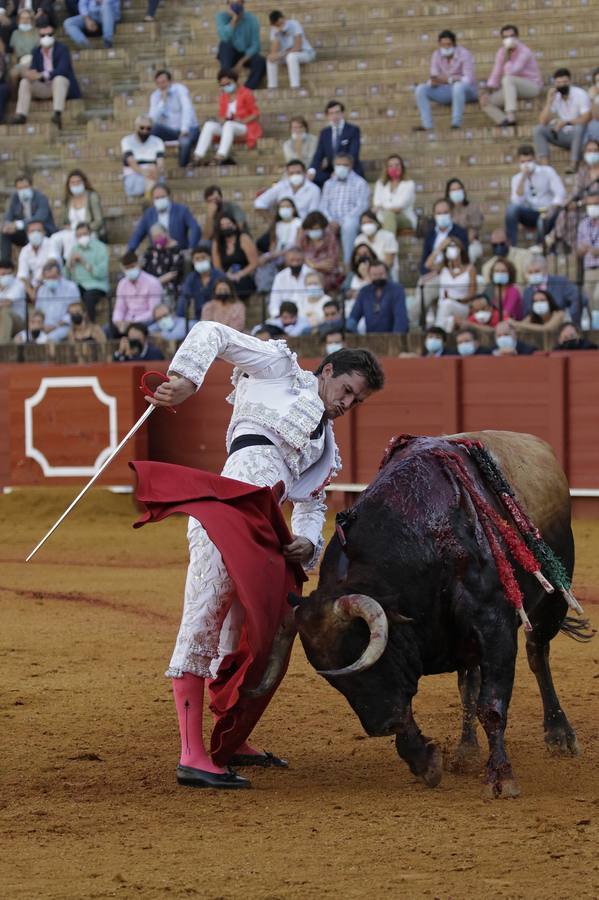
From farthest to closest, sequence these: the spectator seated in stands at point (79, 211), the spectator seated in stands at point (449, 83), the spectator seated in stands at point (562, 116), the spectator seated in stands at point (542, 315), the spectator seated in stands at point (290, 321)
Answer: the spectator seated in stands at point (449, 83) → the spectator seated in stands at point (79, 211) → the spectator seated in stands at point (562, 116) → the spectator seated in stands at point (290, 321) → the spectator seated in stands at point (542, 315)

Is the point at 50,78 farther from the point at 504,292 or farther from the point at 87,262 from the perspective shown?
the point at 504,292

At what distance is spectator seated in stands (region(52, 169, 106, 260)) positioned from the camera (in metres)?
14.1

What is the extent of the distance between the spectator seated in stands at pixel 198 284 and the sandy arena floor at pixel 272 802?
20.2ft

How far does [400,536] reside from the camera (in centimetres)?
412

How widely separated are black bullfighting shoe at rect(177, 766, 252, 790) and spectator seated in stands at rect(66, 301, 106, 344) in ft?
30.2

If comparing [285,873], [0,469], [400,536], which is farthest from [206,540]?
[0,469]

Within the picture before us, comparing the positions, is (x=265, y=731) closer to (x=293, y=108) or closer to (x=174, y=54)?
(x=293, y=108)

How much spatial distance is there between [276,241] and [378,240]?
3.58 ft

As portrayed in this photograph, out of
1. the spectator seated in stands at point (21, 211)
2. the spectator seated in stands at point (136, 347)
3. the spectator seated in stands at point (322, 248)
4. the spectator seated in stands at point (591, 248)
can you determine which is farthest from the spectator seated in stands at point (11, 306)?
the spectator seated in stands at point (591, 248)

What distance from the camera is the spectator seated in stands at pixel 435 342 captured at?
38.0 feet

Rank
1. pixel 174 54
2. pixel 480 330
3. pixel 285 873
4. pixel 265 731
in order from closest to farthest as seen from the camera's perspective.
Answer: pixel 285 873 → pixel 265 731 → pixel 480 330 → pixel 174 54

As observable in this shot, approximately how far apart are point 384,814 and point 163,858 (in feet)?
2.18

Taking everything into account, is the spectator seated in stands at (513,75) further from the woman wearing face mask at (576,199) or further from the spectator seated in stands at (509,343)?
the spectator seated in stands at (509,343)

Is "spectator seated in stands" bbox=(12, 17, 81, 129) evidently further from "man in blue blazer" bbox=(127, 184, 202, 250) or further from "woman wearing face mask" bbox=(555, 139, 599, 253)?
"woman wearing face mask" bbox=(555, 139, 599, 253)
